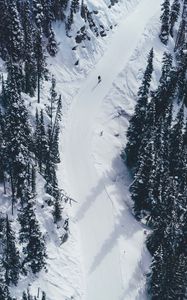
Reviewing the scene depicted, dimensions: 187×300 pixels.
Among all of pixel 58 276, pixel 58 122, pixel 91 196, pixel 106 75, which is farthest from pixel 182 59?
pixel 58 276

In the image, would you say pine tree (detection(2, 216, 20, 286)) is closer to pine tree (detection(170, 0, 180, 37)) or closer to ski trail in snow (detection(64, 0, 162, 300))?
ski trail in snow (detection(64, 0, 162, 300))

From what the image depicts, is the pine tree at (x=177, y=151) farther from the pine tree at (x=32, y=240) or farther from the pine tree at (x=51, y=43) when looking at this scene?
the pine tree at (x=32, y=240)

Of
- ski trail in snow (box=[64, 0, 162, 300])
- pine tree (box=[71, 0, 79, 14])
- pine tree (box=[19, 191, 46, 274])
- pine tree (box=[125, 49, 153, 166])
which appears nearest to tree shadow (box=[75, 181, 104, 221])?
ski trail in snow (box=[64, 0, 162, 300])

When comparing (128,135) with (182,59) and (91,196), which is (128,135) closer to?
(91,196)

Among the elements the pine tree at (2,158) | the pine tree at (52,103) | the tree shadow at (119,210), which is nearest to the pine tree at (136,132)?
the tree shadow at (119,210)

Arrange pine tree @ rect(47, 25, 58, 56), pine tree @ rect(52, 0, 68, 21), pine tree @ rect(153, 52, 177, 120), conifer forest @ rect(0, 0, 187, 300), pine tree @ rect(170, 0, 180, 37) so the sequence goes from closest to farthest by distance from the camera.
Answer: conifer forest @ rect(0, 0, 187, 300) → pine tree @ rect(153, 52, 177, 120) → pine tree @ rect(47, 25, 58, 56) → pine tree @ rect(52, 0, 68, 21) → pine tree @ rect(170, 0, 180, 37)

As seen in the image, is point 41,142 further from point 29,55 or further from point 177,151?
point 177,151

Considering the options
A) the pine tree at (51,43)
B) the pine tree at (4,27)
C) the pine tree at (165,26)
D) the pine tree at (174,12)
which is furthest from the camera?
the pine tree at (174,12)
